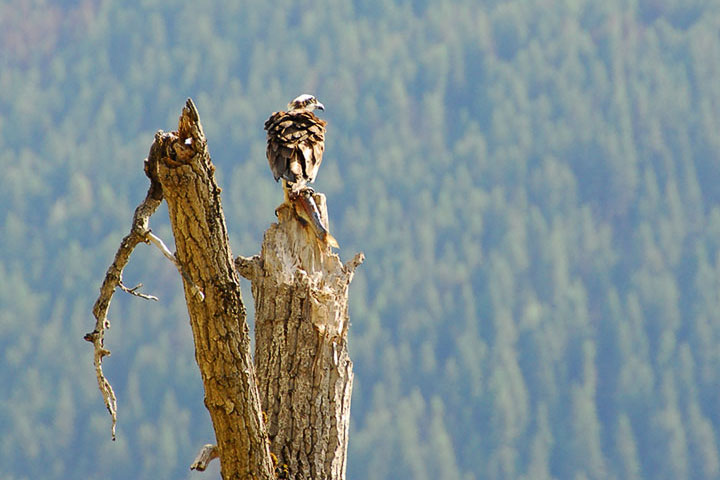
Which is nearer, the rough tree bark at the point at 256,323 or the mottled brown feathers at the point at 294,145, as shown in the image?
the rough tree bark at the point at 256,323

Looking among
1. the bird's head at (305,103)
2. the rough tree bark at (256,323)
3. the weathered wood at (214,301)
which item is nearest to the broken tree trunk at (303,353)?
the rough tree bark at (256,323)

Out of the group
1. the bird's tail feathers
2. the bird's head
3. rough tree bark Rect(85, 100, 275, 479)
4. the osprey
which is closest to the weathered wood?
rough tree bark Rect(85, 100, 275, 479)

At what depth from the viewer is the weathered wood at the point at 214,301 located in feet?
6.23

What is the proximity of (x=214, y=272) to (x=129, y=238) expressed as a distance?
0.18 m

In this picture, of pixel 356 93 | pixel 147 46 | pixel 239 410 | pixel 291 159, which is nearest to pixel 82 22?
pixel 147 46

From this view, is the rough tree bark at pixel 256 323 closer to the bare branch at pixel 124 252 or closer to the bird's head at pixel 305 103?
the bare branch at pixel 124 252

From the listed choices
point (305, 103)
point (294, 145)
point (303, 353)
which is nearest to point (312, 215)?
point (294, 145)

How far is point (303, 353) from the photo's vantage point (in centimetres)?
292

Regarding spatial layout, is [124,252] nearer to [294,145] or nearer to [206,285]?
[206,285]

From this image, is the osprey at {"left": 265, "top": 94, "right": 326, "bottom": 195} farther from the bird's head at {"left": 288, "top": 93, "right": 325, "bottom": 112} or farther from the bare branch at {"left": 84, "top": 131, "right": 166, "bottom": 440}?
the bare branch at {"left": 84, "top": 131, "right": 166, "bottom": 440}

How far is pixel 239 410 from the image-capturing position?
2189 mm

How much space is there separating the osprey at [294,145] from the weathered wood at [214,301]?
119 centimetres

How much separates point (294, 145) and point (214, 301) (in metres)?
1.36

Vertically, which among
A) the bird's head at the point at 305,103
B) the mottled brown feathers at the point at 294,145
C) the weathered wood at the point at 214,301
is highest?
the bird's head at the point at 305,103
